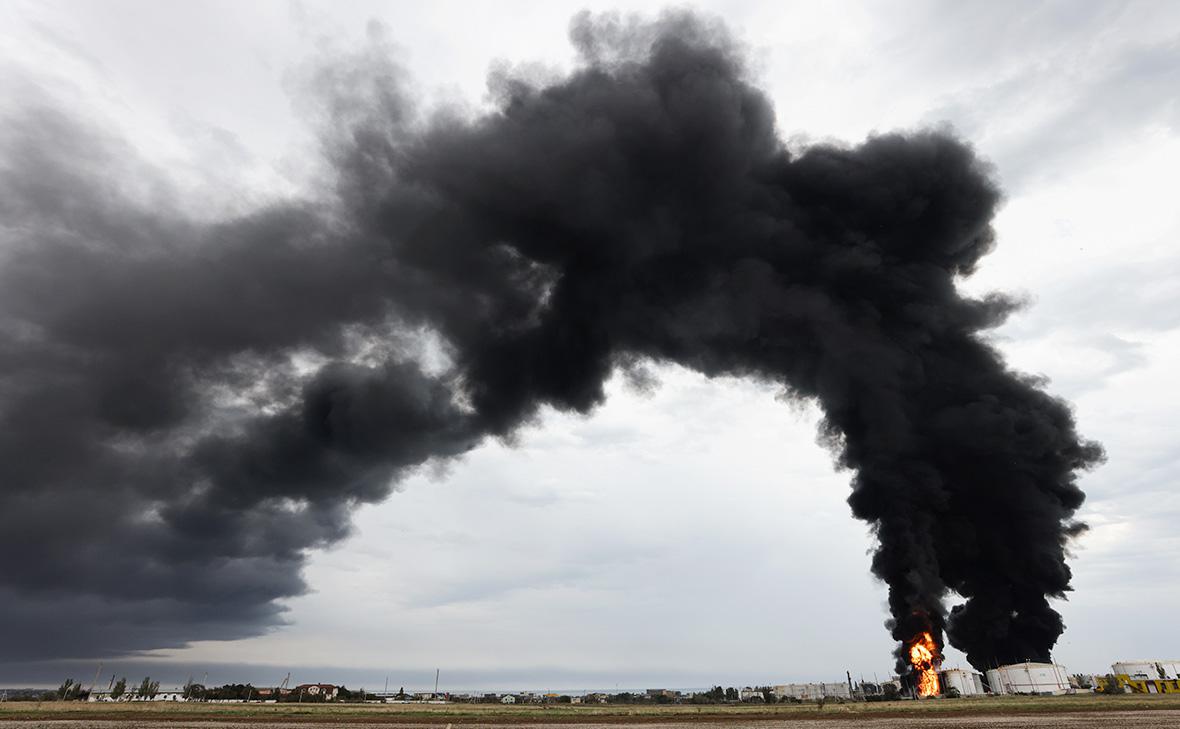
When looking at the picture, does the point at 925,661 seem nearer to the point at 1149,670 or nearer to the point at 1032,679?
the point at 1032,679

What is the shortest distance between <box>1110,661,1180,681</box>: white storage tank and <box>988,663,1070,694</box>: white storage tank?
2712 cm

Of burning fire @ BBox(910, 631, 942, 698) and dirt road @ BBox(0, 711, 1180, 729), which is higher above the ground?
burning fire @ BBox(910, 631, 942, 698)

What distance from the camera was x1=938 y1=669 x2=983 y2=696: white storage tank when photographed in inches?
3420

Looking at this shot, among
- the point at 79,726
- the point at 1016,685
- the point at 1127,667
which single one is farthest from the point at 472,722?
the point at 1127,667

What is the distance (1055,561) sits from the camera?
86000 millimetres

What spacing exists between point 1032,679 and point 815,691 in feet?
169

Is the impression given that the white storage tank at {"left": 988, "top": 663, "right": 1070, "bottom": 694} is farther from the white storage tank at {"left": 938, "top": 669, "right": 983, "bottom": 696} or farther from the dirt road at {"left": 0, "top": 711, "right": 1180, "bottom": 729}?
the dirt road at {"left": 0, "top": 711, "right": 1180, "bottom": 729}

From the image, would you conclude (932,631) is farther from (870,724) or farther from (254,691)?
(254,691)

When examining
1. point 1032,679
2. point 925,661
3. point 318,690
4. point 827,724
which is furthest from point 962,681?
point 318,690

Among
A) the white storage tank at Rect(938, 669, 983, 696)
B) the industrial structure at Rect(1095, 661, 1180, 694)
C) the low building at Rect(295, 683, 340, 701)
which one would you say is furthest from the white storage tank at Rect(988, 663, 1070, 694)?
the low building at Rect(295, 683, 340, 701)

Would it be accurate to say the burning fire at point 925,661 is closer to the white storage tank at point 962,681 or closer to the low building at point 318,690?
the white storage tank at point 962,681

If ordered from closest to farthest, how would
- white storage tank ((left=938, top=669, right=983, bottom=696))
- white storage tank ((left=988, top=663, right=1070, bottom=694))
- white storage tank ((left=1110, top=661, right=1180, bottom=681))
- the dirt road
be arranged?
the dirt road → white storage tank ((left=988, top=663, right=1070, bottom=694)) → white storage tank ((left=938, top=669, right=983, bottom=696)) → white storage tank ((left=1110, top=661, right=1180, bottom=681))

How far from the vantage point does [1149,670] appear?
100m

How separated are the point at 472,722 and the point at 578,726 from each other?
1067 centimetres
